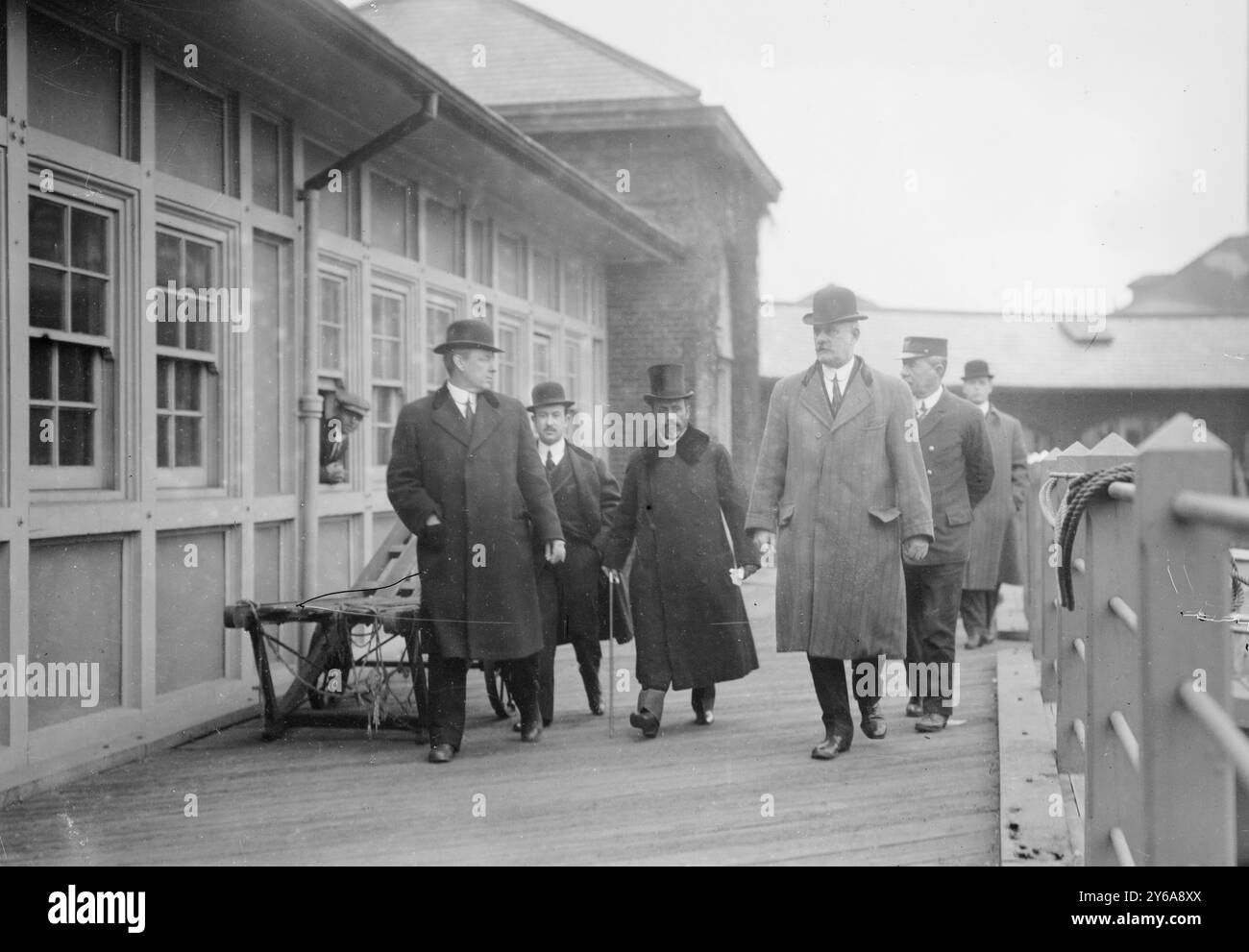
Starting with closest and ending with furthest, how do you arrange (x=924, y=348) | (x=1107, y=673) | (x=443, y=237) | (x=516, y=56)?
(x=1107, y=673), (x=924, y=348), (x=443, y=237), (x=516, y=56)

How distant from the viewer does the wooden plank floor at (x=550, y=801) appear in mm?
3844

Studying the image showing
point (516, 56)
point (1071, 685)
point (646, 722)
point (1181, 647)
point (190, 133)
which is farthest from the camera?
point (516, 56)

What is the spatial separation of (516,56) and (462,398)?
6.39 meters

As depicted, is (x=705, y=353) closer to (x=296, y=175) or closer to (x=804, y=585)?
(x=296, y=175)

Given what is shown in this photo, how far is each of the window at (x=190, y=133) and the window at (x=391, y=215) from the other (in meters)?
1.68

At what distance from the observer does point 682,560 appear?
5.85 m

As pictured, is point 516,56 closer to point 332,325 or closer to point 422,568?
point 332,325

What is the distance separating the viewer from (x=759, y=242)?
1509 centimetres

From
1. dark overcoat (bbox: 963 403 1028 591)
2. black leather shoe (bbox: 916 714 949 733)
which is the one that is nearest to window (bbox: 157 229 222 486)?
black leather shoe (bbox: 916 714 949 733)

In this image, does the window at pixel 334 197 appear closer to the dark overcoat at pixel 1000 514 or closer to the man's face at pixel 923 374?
the man's face at pixel 923 374

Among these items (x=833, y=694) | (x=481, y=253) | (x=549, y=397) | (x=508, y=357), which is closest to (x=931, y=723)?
(x=833, y=694)

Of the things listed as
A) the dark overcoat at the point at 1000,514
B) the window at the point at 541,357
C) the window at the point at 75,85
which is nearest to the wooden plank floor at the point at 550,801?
the dark overcoat at the point at 1000,514
